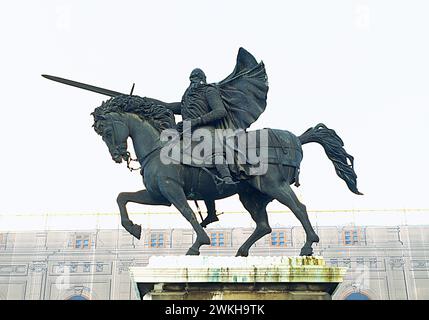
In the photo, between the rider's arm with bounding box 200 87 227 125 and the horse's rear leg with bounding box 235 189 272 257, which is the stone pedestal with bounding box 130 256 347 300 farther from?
the rider's arm with bounding box 200 87 227 125

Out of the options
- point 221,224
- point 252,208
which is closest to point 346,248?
point 221,224

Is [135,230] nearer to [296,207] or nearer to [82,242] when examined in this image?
[296,207]

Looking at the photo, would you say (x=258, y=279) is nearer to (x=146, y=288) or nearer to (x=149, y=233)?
(x=146, y=288)

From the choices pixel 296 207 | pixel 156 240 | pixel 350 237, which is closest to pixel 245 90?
pixel 296 207

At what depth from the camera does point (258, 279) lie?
5434 mm

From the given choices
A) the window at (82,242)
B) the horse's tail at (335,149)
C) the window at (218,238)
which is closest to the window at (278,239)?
the window at (218,238)

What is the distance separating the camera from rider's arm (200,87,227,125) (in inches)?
257

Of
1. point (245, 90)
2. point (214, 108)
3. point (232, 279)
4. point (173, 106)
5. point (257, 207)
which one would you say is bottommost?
point (232, 279)

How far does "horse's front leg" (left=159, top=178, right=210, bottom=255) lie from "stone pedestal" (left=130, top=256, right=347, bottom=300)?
0.50 m

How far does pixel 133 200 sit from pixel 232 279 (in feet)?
6.07

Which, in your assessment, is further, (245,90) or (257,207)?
(245,90)

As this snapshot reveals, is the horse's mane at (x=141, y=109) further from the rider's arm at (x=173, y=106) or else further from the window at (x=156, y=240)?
the window at (x=156, y=240)

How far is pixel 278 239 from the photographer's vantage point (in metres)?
36.1

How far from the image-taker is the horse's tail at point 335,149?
22.1 ft
